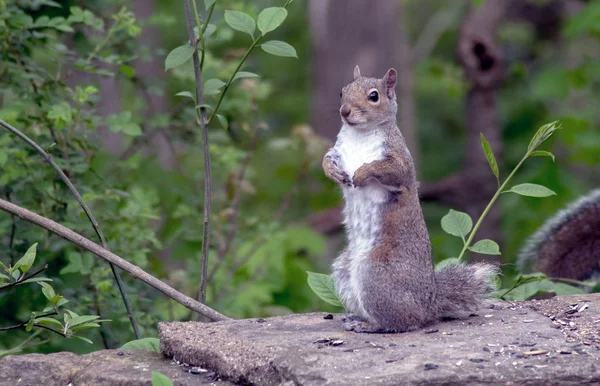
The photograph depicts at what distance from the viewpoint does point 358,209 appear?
9.05ft

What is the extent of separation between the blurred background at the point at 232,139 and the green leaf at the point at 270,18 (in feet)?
2.34

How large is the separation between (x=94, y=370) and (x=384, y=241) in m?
1.00

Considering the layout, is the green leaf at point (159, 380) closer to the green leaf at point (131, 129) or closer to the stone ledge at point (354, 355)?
the stone ledge at point (354, 355)

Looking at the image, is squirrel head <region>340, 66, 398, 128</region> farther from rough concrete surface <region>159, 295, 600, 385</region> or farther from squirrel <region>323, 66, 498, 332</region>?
rough concrete surface <region>159, 295, 600, 385</region>

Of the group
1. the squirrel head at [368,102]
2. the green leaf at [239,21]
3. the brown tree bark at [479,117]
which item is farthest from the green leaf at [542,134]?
the brown tree bark at [479,117]

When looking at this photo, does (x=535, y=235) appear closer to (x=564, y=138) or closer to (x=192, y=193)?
(x=192, y=193)

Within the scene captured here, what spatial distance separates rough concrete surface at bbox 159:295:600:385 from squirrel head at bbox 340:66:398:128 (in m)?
0.72

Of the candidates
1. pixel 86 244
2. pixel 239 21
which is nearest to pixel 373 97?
pixel 239 21

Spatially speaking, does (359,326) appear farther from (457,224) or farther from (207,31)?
(207,31)

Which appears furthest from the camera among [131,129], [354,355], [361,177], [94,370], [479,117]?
[479,117]

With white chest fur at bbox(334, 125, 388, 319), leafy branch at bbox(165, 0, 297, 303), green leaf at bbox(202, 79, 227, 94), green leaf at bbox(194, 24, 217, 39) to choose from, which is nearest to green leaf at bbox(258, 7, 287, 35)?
leafy branch at bbox(165, 0, 297, 303)

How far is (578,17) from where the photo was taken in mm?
6516

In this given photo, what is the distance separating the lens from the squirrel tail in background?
13.0ft

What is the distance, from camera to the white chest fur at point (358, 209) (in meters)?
2.71
